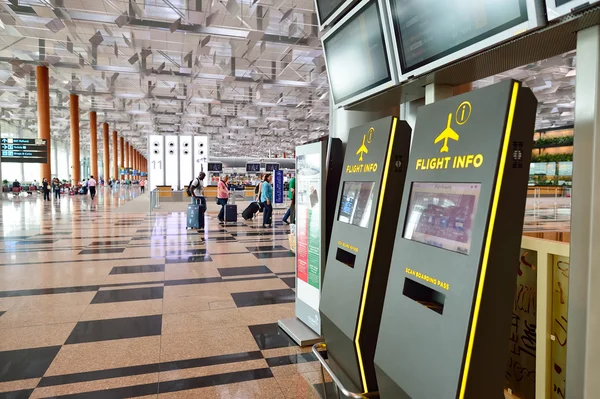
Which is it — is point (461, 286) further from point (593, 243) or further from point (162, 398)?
point (162, 398)

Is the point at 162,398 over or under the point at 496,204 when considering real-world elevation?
under

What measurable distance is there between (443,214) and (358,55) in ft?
5.77

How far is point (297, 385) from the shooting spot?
3002 millimetres

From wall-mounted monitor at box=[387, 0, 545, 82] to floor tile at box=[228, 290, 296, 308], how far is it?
328cm

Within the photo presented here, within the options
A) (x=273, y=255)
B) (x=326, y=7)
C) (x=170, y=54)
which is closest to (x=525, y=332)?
(x=326, y=7)

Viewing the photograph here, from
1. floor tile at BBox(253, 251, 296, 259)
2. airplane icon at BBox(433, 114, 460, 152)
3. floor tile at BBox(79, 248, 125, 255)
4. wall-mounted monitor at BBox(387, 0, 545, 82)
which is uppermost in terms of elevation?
wall-mounted monitor at BBox(387, 0, 545, 82)

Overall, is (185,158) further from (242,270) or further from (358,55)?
(358,55)

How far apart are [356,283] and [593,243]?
44.7 inches

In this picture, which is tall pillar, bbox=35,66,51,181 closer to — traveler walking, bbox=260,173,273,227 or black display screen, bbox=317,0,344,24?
traveler walking, bbox=260,173,273,227

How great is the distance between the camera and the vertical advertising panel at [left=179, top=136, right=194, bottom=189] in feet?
73.2

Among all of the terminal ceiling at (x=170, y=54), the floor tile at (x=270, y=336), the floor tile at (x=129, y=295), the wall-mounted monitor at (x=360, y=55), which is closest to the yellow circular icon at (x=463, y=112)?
the wall-mounted monitor at (x=360, y=55)

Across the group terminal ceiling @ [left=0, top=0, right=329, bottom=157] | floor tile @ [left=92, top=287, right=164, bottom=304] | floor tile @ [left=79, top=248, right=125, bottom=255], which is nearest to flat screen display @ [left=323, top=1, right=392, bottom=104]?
floor tile @ [left=92, top=287, right=164, bottom=304]

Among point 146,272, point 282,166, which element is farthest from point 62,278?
point 282,166

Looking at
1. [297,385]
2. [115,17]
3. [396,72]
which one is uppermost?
[115,17]
